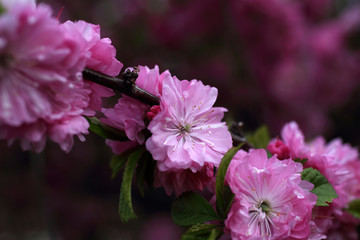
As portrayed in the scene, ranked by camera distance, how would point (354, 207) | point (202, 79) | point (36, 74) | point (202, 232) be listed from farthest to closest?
point (202, 79), point (354, 207), point (202, 232), point (36, 74)

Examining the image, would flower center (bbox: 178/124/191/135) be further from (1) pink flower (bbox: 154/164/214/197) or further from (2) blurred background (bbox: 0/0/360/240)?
(2) blurred background (bbox: 0/0/360/240)

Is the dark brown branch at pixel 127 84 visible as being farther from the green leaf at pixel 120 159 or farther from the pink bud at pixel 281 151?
the pink bud at pixel 281 151

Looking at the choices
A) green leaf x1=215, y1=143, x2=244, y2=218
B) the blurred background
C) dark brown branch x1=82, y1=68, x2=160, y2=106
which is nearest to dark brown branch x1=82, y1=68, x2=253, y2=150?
dark brown branch x1=82, y1=68, x2=160, y2=106

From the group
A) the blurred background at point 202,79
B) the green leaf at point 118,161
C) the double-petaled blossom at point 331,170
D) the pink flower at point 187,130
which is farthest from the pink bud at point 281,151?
the blurred background at point 202,79

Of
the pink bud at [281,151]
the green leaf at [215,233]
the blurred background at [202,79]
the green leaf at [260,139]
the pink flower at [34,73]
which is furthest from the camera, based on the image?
the blurred background at [202,79]

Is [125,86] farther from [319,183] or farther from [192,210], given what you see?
[319,183]

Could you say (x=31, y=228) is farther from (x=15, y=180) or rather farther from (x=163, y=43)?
(x=163, y=43)

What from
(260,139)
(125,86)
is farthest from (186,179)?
(260,139)
